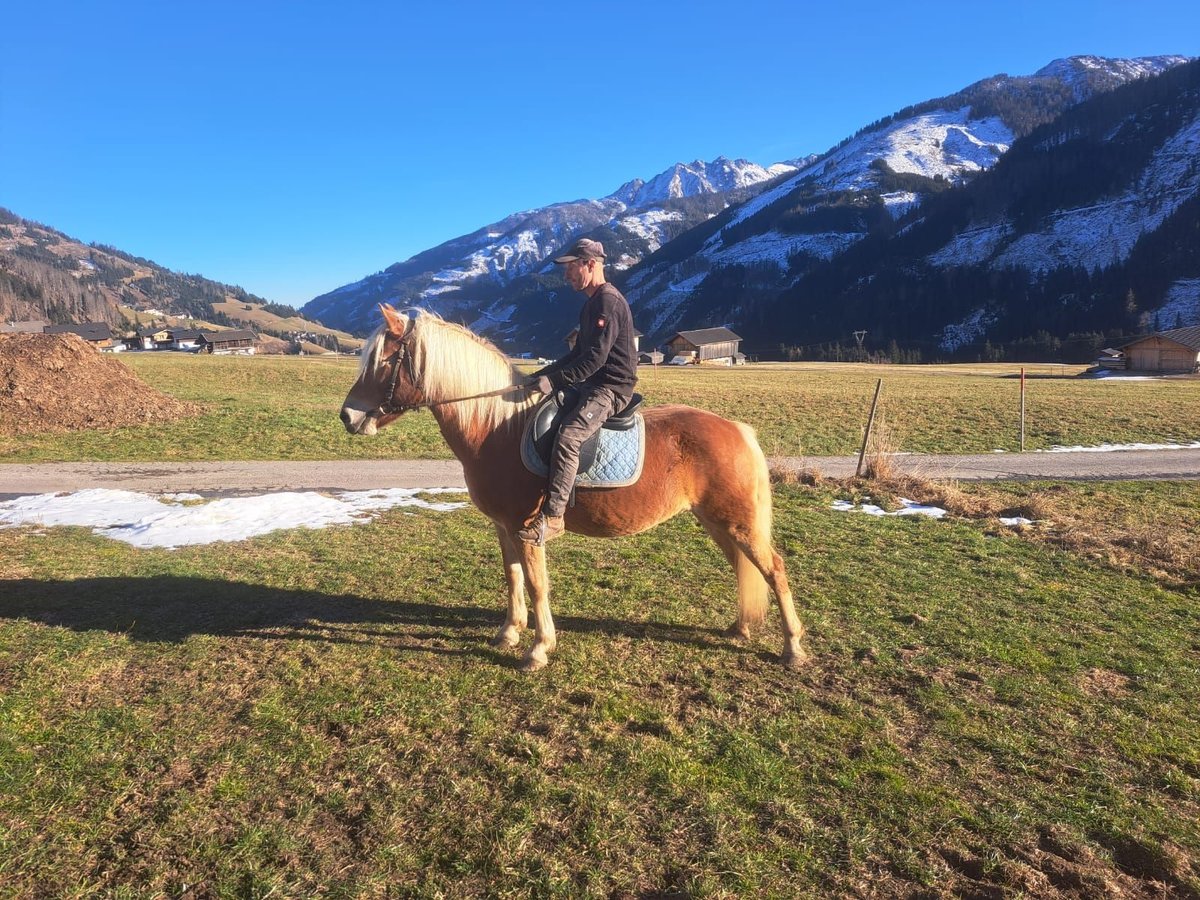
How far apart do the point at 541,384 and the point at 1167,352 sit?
84922mm

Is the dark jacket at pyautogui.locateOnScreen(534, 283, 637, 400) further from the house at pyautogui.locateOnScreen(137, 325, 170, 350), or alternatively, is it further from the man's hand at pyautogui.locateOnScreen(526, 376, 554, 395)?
the house at pyautogui.locateOnScreen(137, 325, 170, 350)

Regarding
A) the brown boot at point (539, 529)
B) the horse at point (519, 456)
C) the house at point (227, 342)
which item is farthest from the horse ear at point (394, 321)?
the house at point (227, 342)

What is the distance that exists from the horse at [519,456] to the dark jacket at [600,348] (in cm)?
58

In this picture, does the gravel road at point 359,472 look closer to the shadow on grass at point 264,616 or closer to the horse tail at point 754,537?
the shadow on grass at point 264,616

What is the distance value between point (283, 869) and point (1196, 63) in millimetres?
264969

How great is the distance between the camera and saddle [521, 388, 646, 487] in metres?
5.31

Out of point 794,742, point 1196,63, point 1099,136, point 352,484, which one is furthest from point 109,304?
point 1196,63

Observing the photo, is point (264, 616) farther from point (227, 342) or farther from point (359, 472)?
point (227, 342)

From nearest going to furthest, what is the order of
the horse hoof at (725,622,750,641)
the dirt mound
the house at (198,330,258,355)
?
the horse hoof at (725,622,750,641) < the dirt mound < the house at (198,330,258,355)

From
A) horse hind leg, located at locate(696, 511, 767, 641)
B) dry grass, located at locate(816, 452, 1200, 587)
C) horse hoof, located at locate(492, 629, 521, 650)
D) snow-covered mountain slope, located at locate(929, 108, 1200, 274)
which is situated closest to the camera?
horse hoof, located at locate(492, 629, 521, 650)

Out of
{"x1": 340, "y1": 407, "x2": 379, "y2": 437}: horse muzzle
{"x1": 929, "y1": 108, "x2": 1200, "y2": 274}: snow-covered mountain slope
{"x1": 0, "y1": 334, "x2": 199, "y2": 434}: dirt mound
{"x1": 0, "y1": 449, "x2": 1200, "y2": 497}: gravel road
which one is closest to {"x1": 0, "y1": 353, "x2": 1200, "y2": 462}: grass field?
{"x1": 0, "y1": 334, "x2": 199, "y2": 434}: dirt mound

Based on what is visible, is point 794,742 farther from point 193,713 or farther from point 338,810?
point 193,713

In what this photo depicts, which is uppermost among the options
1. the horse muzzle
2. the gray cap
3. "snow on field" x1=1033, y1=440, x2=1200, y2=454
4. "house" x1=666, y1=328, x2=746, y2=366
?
"house" x1=666, y1=328, x2=746, y2=366

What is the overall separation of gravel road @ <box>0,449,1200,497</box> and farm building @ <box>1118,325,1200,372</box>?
209ft
